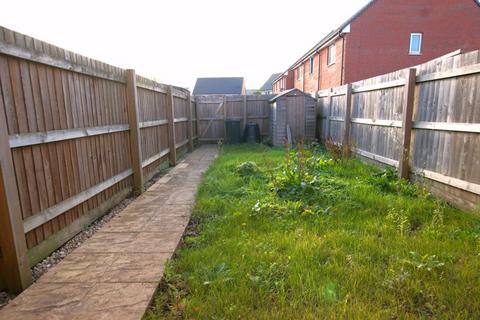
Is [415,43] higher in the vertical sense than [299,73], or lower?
higher

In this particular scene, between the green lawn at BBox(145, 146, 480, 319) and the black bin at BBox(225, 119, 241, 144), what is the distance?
8520 millimetres

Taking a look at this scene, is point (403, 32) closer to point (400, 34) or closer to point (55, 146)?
point (400, 34)

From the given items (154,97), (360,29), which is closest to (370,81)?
(154,97)

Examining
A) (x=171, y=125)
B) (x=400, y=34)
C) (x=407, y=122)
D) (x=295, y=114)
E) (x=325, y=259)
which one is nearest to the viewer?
(x=325, y=259)

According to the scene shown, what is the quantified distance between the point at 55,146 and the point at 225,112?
34.8ft

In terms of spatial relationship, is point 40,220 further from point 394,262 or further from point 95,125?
point 394,262

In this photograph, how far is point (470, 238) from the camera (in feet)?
9.43

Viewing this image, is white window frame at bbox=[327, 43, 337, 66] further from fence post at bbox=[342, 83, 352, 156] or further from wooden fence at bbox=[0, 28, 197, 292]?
wooden fence at bbox=[0, 28, 197, 292]

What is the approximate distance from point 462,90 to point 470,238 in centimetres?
201

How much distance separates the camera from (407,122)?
4816mm

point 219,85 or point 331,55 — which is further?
point 219,85

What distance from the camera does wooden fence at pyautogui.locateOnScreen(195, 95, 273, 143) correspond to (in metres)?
13.3

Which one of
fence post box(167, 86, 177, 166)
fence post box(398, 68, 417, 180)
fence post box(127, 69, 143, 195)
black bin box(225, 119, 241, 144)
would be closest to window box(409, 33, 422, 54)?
black bin box(225, 119, 241, 144)

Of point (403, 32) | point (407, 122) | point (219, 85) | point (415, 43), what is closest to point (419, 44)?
point (415, 43)
